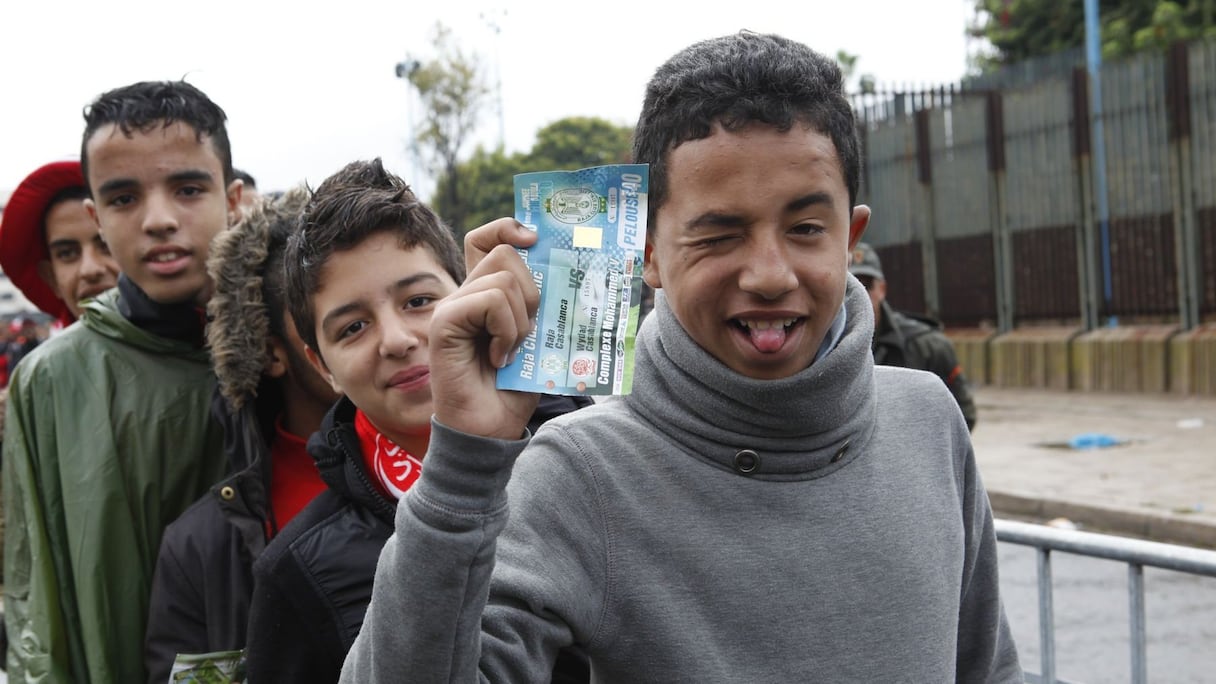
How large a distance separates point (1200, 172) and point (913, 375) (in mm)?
12024

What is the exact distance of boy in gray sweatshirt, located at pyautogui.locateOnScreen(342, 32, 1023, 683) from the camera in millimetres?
1479

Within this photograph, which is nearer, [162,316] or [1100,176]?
[162,316]

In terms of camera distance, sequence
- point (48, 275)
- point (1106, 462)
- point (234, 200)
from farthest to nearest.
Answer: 1. point (1106, 462)
2. point (48, 275)
3. point (234, 200)

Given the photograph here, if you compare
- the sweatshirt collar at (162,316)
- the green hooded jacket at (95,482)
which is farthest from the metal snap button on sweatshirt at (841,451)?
the sweatshirt collar at (162,316)

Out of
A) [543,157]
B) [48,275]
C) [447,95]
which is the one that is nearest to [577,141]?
[543,157]

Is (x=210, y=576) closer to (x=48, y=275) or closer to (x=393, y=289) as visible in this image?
(x=393, y=289)

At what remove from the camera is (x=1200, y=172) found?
12273 millimetres

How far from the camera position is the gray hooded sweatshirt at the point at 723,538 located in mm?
1432

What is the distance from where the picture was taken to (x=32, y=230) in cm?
362

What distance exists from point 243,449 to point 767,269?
140 cm

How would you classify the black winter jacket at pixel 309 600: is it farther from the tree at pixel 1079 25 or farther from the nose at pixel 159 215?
the tree at pixel 1079 25

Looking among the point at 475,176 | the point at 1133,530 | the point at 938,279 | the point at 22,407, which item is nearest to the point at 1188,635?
the point at 1133,530

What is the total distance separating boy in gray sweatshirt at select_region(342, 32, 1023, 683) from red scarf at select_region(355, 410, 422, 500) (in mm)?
517

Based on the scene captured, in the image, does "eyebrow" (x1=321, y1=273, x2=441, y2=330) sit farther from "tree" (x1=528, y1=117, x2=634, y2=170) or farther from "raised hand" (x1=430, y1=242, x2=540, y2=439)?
"tree" (x1=528, y1=117, x2=634, y2=170)
